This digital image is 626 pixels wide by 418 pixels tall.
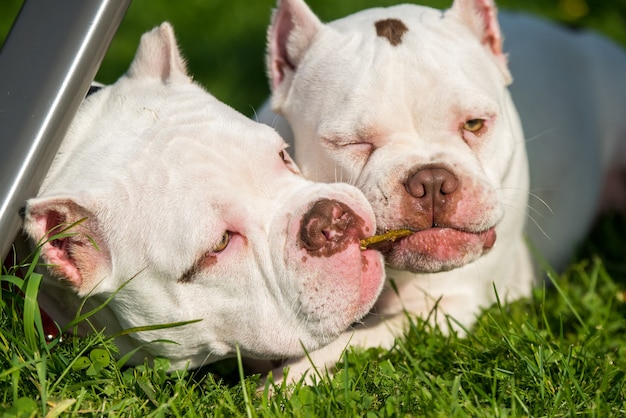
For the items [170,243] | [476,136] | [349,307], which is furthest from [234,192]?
[476,136]

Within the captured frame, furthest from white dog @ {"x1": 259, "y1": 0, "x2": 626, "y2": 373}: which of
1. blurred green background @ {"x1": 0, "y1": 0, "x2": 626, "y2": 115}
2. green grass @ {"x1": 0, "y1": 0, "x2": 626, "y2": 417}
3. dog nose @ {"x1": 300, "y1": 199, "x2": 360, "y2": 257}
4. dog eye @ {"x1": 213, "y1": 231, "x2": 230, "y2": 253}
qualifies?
blurred green background @ {"x1": 0, "y1": 0, "x2": 626, "y2": 115}

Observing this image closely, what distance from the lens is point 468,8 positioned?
4.41 metres

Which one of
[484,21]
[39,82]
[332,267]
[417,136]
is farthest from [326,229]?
[484,21]

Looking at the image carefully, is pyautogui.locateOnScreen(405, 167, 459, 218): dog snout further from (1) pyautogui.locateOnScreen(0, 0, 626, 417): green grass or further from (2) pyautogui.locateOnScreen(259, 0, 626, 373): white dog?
(1) pyautogui.locateOnScreen(0, 0, 626, 417): green grass

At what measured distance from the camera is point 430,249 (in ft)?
12.1

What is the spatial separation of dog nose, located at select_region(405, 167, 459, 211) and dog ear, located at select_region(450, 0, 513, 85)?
3.17 ft

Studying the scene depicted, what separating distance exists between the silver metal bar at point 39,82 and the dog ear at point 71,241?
0.28 ft

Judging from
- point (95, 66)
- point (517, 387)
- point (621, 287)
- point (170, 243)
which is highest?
point (95, 66)

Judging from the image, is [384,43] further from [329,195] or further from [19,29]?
[19,29]

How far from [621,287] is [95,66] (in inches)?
117

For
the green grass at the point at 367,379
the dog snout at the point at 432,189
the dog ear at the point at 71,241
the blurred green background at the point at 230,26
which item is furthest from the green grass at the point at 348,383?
the blurred green background at the point at 230,26

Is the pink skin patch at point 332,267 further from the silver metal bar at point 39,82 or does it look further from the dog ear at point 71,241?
the silver metal bar at point 39,82

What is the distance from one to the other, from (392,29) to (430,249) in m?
1.06

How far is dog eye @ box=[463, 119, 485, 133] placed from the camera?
157 inches
